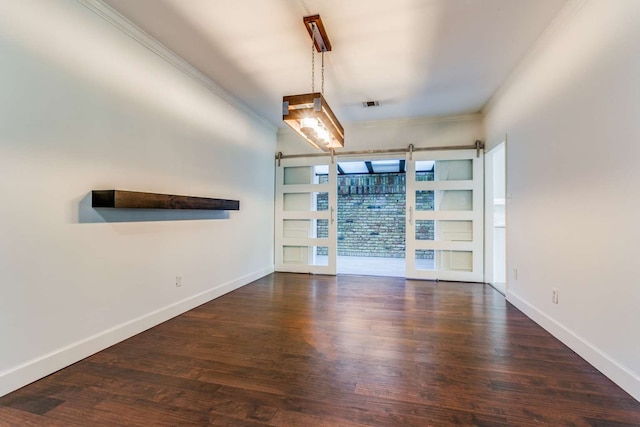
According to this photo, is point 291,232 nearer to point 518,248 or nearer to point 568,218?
point 518,248

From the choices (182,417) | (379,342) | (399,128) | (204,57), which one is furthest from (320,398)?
(399,128)

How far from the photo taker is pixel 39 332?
182 cm

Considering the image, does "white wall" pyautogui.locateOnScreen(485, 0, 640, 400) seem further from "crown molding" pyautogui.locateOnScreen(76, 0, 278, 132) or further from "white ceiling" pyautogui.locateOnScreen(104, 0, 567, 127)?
→ "crown molding" pyautogui.locateOnScreen(76, 0, 278, 132)

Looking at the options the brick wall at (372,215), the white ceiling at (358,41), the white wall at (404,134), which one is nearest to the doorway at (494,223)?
the white wall at (404,134)

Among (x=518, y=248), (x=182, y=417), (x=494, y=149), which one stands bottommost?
(x=182, y=417)

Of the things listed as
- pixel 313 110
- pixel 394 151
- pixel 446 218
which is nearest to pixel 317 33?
pixel 313 110

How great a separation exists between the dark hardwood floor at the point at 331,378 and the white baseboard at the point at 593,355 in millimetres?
51

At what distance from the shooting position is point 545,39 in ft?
8.36

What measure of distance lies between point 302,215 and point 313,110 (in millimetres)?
2977

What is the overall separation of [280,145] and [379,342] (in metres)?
3.88

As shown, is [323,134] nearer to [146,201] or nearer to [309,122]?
[309,122]

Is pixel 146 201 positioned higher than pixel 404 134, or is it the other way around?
pixel 404 134

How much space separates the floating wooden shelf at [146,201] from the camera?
2094mm

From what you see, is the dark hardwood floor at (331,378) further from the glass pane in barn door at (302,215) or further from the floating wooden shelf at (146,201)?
the glass pane in barn door at (302,215)
